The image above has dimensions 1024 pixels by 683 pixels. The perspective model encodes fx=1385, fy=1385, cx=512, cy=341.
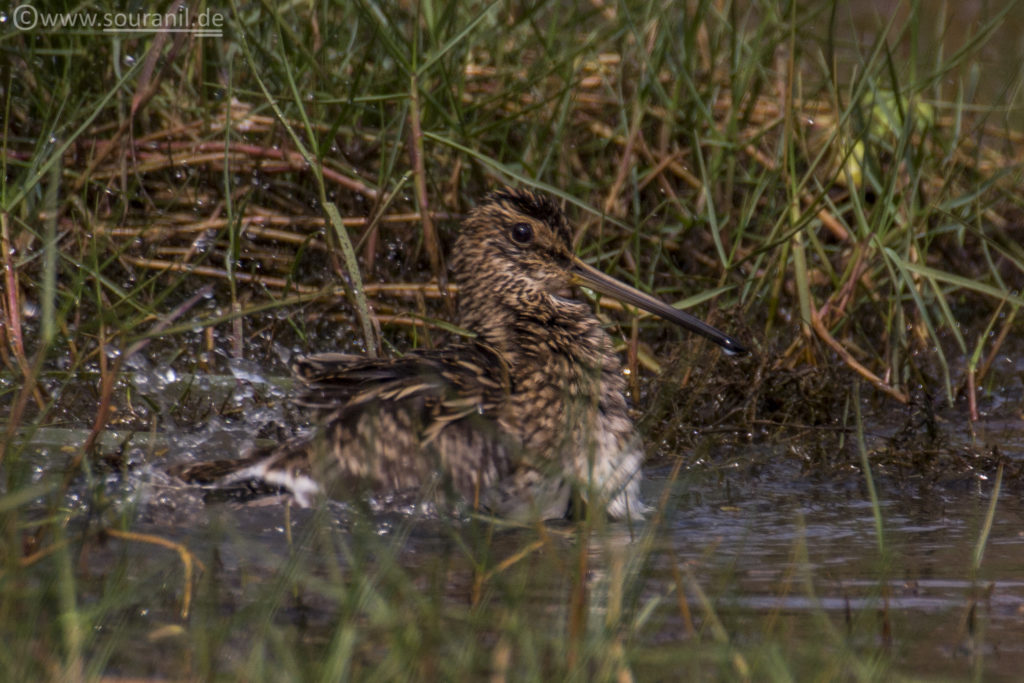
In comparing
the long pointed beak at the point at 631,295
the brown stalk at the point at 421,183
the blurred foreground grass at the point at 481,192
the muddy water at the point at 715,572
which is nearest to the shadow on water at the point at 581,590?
the muddy water at the point at 715,572

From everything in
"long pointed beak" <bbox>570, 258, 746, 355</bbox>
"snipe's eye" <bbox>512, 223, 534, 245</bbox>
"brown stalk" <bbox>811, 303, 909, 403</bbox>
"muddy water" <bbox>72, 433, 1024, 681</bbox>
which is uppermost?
"snipe's eye" <bbox>512, 223, 534, 245</bbox>

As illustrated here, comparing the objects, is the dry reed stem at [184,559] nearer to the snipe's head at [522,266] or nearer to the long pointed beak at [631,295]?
the snipe's head at [522,266]

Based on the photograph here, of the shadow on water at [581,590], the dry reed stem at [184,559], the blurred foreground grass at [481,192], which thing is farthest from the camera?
the blurred foreground grass at [481,192]

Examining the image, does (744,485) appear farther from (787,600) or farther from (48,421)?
(48,421)

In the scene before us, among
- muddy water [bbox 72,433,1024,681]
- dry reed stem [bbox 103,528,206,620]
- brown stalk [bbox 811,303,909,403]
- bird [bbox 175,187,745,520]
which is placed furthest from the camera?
brown stalk [bbox 811,303,909,403]

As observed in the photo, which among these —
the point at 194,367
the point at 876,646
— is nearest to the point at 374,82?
the point at 194,367

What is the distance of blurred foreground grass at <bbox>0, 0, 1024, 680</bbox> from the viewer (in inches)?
182

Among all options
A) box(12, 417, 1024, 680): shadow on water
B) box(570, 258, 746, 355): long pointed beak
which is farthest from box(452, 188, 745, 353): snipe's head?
box(12, 417, 1024, 680): shadow on water

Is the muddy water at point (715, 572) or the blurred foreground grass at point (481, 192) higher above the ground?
the blurred foreground grass at point (481, 192)

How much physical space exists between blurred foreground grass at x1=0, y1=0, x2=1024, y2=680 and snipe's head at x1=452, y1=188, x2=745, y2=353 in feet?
0.43

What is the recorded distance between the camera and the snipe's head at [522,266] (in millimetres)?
4355

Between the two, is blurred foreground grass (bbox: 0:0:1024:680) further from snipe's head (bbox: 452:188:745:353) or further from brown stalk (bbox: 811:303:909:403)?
snipe's head (bbox: 452:188:745:353)

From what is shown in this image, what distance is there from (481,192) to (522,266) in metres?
1.17

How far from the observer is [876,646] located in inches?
101
